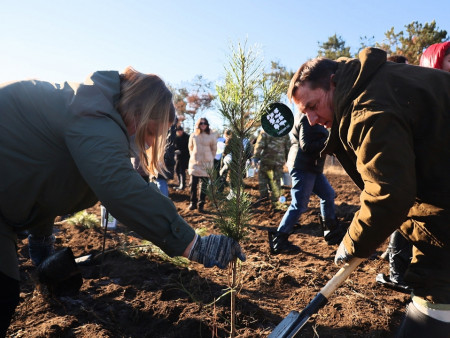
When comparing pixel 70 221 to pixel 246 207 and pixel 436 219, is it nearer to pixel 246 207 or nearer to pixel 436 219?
pixel 246 207

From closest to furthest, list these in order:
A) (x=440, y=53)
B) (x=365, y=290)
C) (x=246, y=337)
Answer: (x=246, y=337)
(x=440, y=53)
(x=365, y=290)

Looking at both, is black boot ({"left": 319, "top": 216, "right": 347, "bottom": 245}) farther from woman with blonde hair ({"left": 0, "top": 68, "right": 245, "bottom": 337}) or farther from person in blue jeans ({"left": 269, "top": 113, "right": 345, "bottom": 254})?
woman with blonde hair ({"left": 0, "top": 68, "right": 245, "bottom": 337})

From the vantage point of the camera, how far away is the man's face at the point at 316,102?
1.64m

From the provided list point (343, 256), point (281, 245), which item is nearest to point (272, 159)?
point (281, 245)

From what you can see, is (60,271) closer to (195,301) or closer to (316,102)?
(195,301)

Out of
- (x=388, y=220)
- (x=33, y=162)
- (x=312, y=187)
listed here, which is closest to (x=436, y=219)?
(x=388, y=220)

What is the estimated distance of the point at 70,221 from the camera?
5465 mm

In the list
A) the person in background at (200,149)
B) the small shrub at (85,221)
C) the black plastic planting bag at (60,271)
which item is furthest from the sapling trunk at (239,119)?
the person in background at (200,149)

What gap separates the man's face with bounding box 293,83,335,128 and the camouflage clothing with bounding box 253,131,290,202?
4754 mm

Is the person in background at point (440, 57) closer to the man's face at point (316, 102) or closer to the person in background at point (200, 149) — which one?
the man's face at point (316, 102)

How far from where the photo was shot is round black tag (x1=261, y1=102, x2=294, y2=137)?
2.11 m

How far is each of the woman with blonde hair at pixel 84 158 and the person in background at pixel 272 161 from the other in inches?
193

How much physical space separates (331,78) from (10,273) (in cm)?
174

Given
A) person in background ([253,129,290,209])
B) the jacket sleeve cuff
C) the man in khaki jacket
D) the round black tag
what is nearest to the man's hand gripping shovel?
the man in khaki jacket
